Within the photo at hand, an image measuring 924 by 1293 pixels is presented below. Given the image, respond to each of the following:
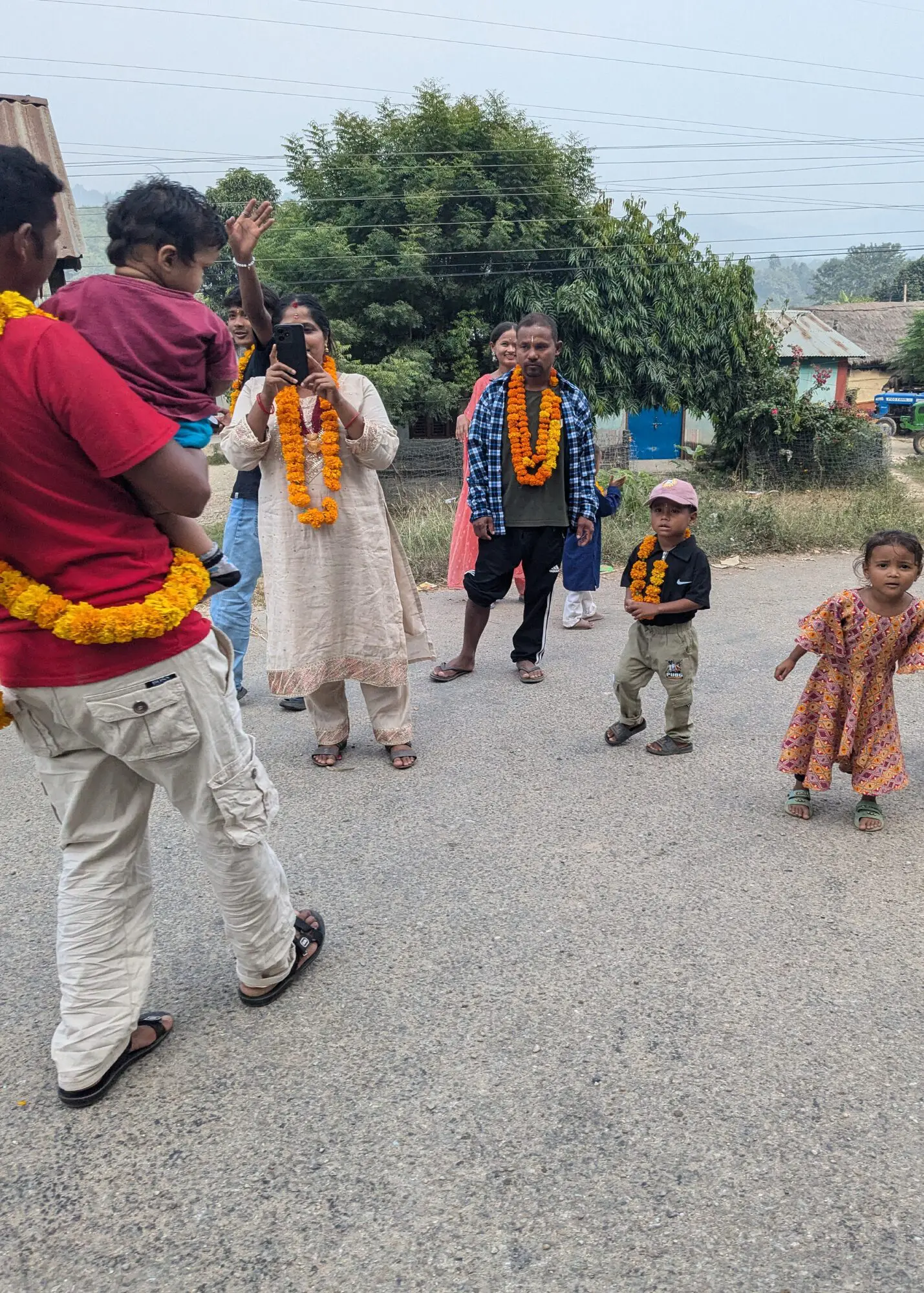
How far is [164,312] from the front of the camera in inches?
79.7

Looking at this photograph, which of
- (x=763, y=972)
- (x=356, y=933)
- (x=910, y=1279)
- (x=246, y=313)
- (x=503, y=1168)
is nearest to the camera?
(x=910, y=1279)

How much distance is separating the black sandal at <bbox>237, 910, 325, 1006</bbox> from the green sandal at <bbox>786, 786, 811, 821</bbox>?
6.14 feet

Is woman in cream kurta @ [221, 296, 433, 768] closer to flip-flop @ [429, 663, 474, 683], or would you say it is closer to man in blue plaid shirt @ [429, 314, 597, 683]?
man in blue plaid shirt @ [429, 314, 597, 683]

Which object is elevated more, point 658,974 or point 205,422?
point 205,422

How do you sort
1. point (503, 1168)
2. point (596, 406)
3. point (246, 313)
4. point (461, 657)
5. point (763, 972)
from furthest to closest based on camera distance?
point (596, 406) → point (461, 657) → point (246, 313) → point (763, 972) → point (503, 1168)

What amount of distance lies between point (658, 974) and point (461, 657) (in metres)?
3.08

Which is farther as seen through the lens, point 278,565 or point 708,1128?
point 278,565

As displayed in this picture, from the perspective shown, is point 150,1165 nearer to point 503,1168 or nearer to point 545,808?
point 503,1168

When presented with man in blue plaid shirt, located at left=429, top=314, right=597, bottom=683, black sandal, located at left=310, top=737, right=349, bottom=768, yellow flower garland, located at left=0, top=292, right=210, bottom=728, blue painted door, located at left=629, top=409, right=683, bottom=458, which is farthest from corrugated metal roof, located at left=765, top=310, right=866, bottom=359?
yellow flower garland, located at left=0, top=292, right=210, bottom=728

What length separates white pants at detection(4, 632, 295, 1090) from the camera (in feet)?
6.98

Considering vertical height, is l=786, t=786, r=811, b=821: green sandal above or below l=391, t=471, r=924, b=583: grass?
below

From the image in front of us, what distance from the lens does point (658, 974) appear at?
2695mm

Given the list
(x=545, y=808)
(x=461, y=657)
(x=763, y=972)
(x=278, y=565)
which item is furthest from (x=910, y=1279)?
(x=461, y=657)

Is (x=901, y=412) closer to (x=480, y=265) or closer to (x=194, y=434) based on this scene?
A: (x=480, y=265)
